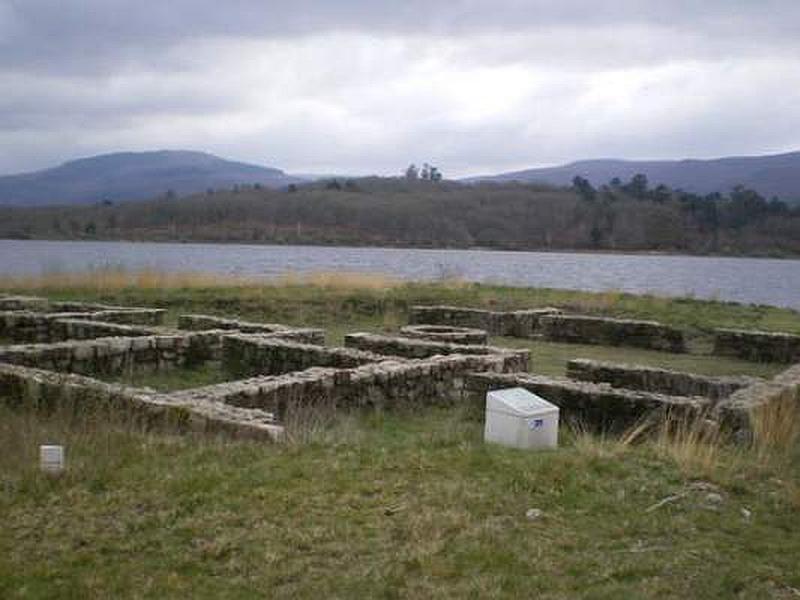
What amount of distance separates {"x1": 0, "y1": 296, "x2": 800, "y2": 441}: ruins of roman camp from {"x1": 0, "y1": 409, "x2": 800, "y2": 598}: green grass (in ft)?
3.92

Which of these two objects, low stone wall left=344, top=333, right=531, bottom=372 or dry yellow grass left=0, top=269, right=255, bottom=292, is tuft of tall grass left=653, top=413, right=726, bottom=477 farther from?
dry yellow grass left=0, top=269, right=255, bottom=292

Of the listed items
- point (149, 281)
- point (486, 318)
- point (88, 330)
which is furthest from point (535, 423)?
point (149, 281)

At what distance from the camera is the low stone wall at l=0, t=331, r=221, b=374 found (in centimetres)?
1107

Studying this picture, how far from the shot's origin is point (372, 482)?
5793 mm

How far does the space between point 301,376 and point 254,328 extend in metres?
5.48

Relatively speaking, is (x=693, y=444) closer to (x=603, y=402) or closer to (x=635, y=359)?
(x=603, y=402)

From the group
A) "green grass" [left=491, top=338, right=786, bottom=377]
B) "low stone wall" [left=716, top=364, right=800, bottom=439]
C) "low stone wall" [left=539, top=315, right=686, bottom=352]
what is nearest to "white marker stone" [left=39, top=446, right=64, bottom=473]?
"low stone wall" [left=716, top=364, right=800, bottom=439]

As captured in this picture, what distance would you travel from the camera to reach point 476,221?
10450 cm

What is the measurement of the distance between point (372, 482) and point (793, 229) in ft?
341

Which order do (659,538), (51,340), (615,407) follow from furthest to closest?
(51,340)
(615,407)
(659,538)

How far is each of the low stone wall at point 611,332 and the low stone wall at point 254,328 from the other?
6092 mm

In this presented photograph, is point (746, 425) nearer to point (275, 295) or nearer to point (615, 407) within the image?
point (615, 407)

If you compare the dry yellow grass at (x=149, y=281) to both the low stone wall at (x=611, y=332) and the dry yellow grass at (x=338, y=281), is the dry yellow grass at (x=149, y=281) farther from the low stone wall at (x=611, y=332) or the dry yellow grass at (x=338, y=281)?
the low stone wall at (x=611, y=332)

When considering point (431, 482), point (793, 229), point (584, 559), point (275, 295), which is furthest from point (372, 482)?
point (793, 229)
